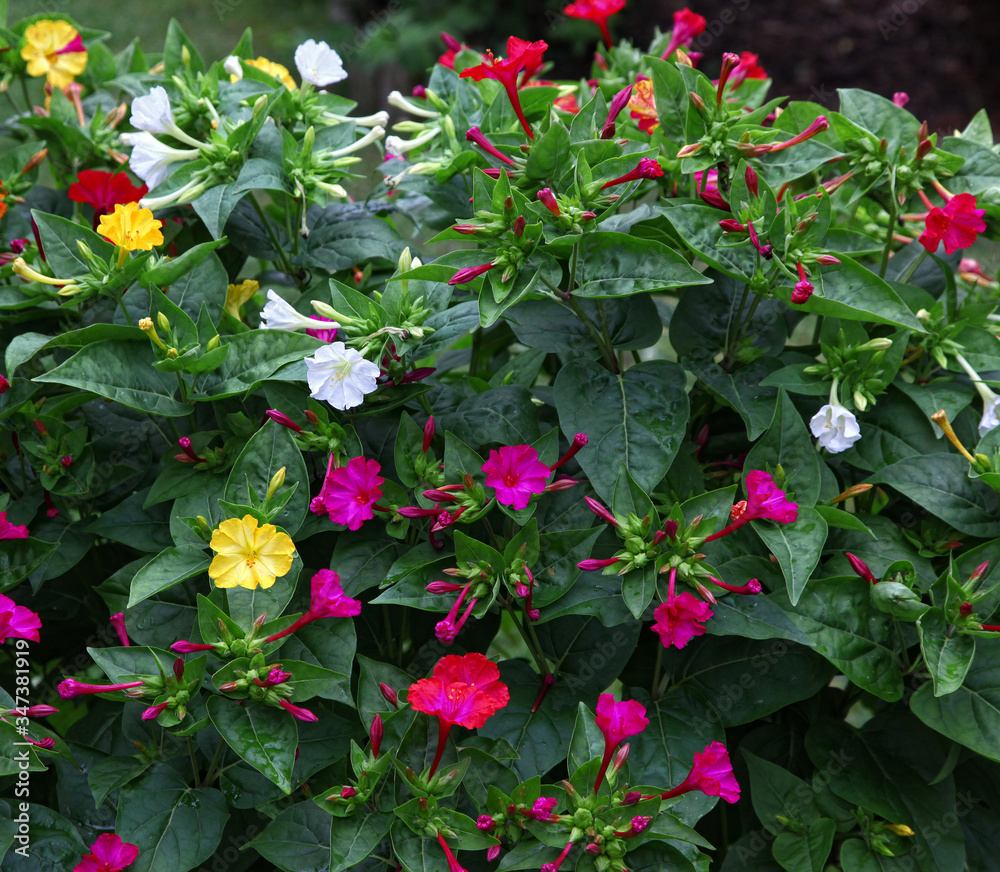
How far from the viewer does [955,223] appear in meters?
1.67

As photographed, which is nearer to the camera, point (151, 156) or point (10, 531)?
point (10, 531)

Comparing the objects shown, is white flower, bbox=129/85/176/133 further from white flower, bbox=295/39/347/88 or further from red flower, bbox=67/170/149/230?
white flower, bbox=295/39/347/88

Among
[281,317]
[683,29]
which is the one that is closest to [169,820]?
[281,317]

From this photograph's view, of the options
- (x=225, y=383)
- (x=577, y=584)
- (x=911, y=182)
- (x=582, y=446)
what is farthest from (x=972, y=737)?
(x=225, y=383)

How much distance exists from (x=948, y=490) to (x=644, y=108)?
0.97m

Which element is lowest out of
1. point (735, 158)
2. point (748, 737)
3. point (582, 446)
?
point (748, 737)

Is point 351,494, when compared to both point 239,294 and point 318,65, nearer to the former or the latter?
point 239,294

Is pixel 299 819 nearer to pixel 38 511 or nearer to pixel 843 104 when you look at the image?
pixel 38 511

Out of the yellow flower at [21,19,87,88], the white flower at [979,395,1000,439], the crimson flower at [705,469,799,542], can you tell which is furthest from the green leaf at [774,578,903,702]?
the yellow flower at [21,19,87,88]

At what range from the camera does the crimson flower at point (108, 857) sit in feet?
4.72

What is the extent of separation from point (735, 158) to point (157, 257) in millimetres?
1120

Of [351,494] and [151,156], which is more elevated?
[151,156]

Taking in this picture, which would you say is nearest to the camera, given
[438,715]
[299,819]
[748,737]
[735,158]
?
[438,715]

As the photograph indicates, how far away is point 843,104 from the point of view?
72.4 inches
